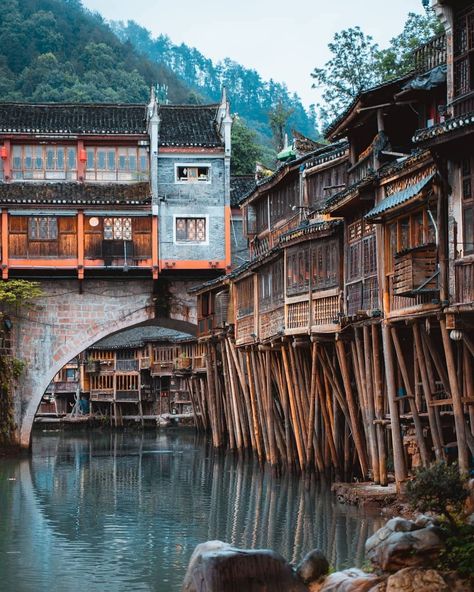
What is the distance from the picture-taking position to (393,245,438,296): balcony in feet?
73.6

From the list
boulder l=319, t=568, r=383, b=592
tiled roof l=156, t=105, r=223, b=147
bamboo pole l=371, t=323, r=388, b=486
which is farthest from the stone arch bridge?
boulder l=319, t=568, r=383, b=592

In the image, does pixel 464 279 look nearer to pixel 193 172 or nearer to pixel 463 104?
pixel 463 104

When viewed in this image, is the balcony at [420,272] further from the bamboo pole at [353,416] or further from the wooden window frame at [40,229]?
the wooden window frame at [40,229]

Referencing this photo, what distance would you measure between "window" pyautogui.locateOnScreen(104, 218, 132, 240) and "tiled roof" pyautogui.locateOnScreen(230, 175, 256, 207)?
5117 mm

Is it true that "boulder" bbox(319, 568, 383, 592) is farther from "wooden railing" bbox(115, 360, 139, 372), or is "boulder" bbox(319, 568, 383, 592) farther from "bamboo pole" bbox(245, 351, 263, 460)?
"wooden railing" bbox(115, 360, 139, 372)

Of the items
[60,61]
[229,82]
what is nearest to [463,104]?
[60,61]

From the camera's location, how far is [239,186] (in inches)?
2088

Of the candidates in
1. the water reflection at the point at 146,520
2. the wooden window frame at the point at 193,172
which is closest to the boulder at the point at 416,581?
the water reflection at the point at 146,520

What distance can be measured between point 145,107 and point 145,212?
484cm

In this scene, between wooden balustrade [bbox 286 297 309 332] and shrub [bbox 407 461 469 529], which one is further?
wooden balustrade [bbox 286 297 309 332]

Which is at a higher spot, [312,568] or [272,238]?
[272,238]

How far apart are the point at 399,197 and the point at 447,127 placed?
306 cm

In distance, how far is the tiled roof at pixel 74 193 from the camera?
4691 centimetres

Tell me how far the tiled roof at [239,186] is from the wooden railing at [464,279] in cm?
2937
